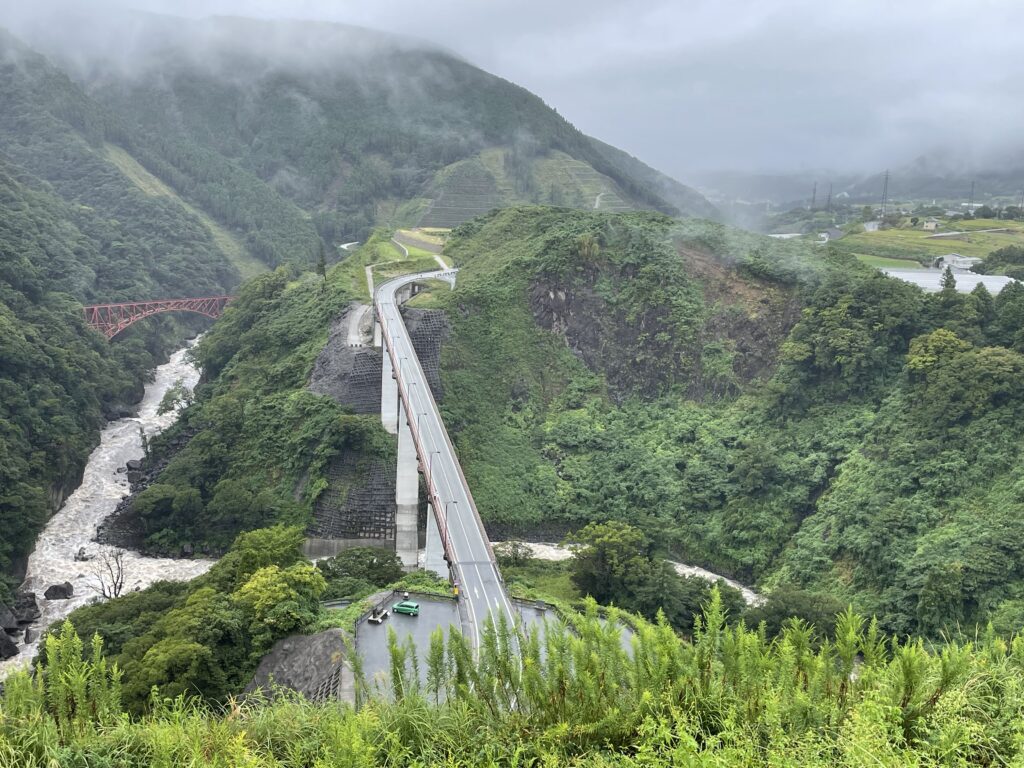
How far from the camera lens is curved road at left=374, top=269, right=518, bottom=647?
32.8 meters

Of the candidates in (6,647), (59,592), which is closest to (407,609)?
(6,647)

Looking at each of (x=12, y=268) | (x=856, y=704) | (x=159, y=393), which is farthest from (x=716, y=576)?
(x=12, y=268)

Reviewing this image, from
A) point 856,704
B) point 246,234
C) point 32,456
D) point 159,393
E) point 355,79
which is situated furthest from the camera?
point 355,79

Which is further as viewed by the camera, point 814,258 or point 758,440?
point 814,258

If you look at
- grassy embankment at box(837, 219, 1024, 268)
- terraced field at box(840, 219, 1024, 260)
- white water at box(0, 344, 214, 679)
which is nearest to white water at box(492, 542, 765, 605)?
white water at box(0, 344, 214, 679)

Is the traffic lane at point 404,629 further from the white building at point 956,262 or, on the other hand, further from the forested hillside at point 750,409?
the white building at point 956,262

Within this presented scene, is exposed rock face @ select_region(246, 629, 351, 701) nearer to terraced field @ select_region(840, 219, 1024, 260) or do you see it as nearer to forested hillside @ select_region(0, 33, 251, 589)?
forested hillside @ select_region(0, 33, 251, 589)

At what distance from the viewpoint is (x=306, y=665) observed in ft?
89.9

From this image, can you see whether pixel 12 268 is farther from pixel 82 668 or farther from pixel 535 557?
pixel 82 668

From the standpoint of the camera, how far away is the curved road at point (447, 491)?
32750mm

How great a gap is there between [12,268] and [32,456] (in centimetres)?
2328

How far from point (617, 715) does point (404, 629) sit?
18.6 meters

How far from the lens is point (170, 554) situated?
158 feet

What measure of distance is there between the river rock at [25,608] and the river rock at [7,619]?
0.43 metres
